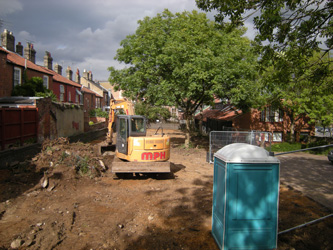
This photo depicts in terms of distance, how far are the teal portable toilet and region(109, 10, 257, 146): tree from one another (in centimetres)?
1087

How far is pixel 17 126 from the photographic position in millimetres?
11906

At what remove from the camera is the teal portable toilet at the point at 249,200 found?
441 centimetres

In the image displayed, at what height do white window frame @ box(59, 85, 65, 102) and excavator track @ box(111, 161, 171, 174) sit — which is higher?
white window frame @ box(59, 85, 65, 102)

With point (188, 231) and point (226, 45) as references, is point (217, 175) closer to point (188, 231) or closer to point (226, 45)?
point (188, 231)

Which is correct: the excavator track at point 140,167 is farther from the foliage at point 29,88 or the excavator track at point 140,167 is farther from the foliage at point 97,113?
the foliage at point 97,113

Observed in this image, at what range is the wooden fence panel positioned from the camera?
10781mm

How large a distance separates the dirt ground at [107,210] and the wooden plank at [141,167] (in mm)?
579

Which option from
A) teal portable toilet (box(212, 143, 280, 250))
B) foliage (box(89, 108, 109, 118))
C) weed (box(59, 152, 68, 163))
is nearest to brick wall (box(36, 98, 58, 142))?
weed (box(59, 152, 68, 163))

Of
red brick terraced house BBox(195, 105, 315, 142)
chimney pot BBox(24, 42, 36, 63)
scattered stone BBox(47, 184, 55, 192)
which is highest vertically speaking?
chimney pot BBox(24, 42, 36, 63)

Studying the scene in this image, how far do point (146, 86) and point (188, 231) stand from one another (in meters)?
14.2

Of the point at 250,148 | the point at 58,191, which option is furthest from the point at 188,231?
the point at 58,191

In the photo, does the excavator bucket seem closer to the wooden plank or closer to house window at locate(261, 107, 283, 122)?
the wooden plank

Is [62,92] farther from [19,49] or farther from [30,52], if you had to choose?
[19,49]

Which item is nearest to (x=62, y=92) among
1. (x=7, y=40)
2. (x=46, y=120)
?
(x=7, y=40)
